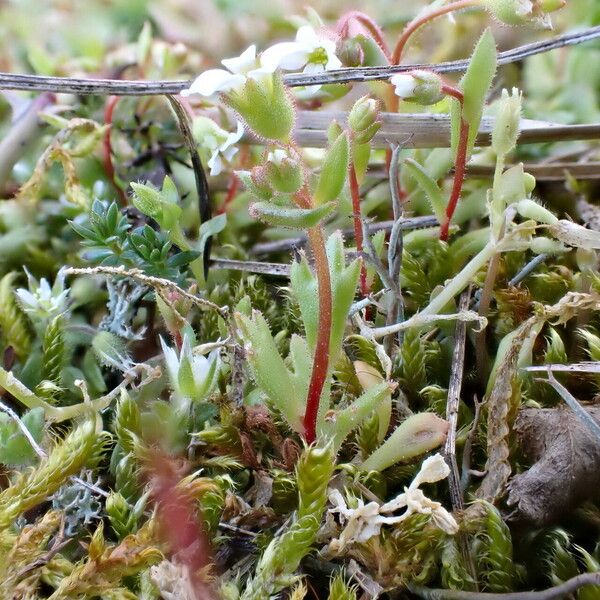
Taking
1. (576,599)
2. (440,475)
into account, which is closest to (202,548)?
(440,475)

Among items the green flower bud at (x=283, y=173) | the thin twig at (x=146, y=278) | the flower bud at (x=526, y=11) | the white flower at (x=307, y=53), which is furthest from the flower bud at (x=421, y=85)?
the thin twig at (x=146, y=278)

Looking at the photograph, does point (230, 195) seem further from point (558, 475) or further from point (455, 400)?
point (558, 475)

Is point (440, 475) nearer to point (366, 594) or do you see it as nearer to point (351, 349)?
point (366, 594)

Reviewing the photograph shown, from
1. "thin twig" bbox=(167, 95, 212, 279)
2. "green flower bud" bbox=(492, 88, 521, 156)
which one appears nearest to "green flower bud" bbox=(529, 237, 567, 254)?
"green flower bud" bbox=(492, 88, 521, 156)

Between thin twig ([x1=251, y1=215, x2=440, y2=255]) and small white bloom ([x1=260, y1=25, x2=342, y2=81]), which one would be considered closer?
small white bloom ([x1=260, y1=25, x2=342, y2=81])

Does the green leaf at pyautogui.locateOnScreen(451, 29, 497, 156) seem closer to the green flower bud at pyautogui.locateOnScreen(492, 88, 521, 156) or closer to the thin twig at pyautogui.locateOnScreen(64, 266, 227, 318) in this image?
the green flower bud at pyautogui.locateOnScreen(492, 88, 521, 156)

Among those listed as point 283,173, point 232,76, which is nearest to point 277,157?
point 283,173
